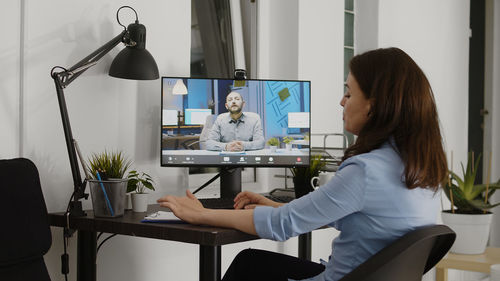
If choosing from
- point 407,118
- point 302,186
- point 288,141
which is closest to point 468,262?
point 302,186

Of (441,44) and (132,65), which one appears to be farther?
(441,44)

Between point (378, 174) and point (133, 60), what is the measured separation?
1102mm

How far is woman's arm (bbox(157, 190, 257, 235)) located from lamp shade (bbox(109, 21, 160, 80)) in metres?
0.60

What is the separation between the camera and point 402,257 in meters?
1.20

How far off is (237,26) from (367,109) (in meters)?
1.69

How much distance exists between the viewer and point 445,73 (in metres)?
4.21

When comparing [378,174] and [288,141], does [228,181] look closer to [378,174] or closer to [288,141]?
[288,141]

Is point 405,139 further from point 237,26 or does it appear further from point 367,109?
point 237,26

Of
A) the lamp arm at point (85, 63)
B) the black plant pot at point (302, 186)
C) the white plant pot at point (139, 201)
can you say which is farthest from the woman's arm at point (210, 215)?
the black plant pot at point (302, 186)

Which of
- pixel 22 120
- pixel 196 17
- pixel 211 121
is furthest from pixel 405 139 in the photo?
pixel 196 17

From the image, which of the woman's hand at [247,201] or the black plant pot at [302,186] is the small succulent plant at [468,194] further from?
the woman's hand at [247,201]

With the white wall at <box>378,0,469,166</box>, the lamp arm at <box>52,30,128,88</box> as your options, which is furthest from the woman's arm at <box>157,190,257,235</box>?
the white wall at <box>378,0,469,166</box>

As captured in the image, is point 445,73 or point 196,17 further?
point 445,73

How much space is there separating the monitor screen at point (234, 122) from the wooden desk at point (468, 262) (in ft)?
2.51
